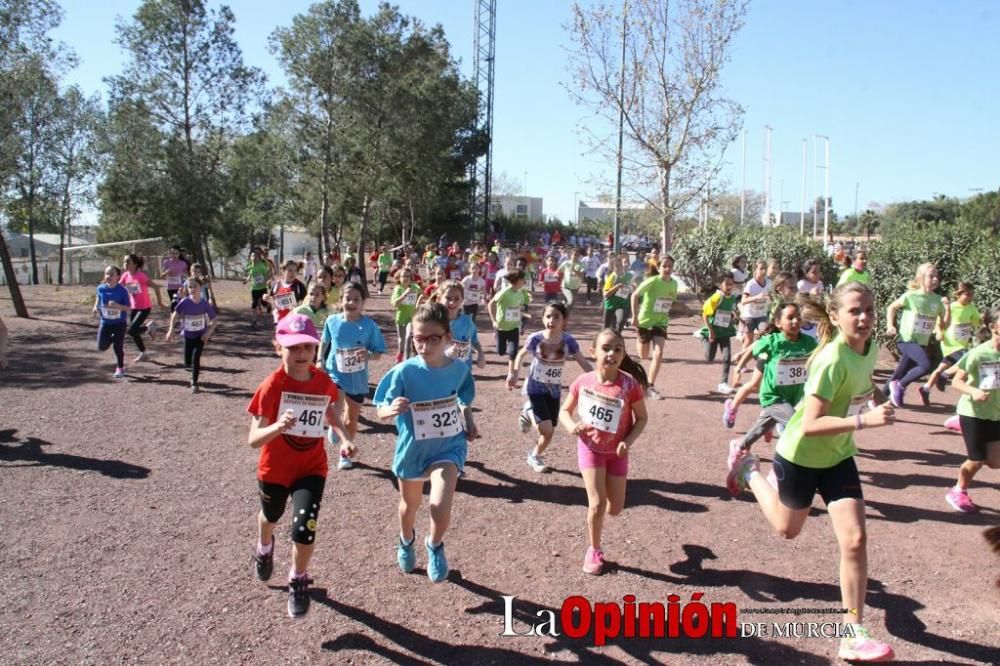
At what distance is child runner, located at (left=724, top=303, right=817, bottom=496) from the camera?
6.33 m

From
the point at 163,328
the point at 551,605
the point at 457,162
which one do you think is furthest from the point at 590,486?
the point at 457,162

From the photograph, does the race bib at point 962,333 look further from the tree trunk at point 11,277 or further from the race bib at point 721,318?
the tree trunk at point 11,277

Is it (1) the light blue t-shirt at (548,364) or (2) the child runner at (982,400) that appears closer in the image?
(2) the child runner at (982,400)

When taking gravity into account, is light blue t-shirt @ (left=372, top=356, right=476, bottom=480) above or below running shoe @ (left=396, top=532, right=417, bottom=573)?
above

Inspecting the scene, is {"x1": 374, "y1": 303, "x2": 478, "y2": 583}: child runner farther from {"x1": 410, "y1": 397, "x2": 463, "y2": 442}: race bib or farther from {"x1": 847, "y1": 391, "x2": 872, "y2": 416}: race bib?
{"x1": 847, "y1": 391, "x2": 872, "y2": 416}: race bib

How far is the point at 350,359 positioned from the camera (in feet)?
22.2

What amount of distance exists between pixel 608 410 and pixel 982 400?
10.6 feet

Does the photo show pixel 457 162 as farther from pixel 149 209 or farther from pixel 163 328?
pixel 163 328

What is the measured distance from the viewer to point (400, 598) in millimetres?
4438

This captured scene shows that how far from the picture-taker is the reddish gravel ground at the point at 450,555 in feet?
12.9

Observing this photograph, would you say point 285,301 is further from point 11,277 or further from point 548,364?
point 11,277

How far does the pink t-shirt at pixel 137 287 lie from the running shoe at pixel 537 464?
797 centimetres

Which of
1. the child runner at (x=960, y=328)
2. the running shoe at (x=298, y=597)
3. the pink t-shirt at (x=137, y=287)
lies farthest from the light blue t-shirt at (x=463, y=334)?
the pink t-shirt at (x=137, y=287)

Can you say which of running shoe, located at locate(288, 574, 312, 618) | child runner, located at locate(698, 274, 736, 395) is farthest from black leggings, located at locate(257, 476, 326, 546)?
child runner, located at locate(698, 274, 736, 395)
